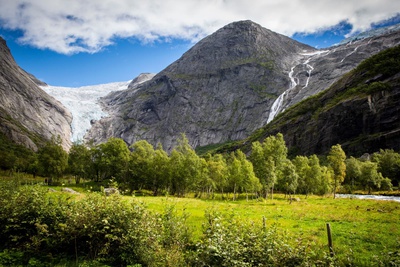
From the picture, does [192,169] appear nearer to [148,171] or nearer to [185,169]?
[185,169]

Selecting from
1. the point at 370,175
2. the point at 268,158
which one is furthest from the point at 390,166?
the point at 268,158

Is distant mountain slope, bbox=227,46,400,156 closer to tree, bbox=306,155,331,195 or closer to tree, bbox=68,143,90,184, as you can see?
tree, bbox=306,155,331,195

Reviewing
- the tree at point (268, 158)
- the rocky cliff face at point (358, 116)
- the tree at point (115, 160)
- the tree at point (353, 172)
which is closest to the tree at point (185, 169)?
the tree at point (115, 160)

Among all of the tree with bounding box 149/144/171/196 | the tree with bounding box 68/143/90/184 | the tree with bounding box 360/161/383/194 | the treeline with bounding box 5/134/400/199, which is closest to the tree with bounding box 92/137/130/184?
the treeline with bounding box 5/134/400/199

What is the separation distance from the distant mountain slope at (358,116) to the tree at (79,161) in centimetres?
13333

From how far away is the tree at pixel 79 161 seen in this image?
82662 mm

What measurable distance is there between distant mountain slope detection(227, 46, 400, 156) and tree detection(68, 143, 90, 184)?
13333cm

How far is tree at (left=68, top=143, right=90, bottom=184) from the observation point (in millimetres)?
82662

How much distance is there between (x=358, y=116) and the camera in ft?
501

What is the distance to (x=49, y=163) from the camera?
67.6 m

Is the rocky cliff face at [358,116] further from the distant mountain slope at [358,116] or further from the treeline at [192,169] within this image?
the treeline at [192,169]

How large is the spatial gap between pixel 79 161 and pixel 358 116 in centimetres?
15617

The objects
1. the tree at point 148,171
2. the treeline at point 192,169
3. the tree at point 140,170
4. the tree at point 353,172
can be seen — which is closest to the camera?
the treeline at point 192,169

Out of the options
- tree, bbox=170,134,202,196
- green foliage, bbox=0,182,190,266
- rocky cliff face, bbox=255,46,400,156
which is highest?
rocky cliff face, bbox=255,46,400,156
